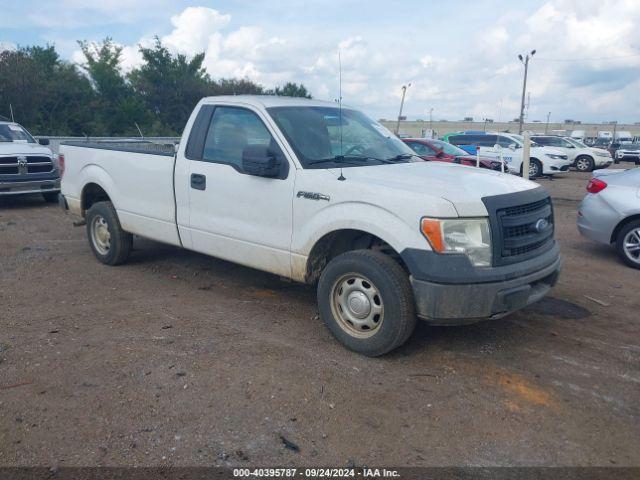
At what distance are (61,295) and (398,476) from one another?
4240 millimetres

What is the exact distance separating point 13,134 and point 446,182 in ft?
36.7

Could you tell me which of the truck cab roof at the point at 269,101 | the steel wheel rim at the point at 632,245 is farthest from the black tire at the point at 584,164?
the truck cab roof at the point at 269,101

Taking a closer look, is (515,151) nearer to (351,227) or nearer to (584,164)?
(584,164)

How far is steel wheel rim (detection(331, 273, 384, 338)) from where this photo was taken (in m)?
4.41

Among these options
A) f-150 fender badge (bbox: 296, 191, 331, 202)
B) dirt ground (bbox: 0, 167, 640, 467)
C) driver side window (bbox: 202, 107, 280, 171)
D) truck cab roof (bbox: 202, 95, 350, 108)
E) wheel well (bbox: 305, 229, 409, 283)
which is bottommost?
dirt ground (bbox: 0, 167, 640, 467)

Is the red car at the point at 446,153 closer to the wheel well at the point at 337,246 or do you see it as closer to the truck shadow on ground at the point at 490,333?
the truck shadow on ground at the point at 490,333

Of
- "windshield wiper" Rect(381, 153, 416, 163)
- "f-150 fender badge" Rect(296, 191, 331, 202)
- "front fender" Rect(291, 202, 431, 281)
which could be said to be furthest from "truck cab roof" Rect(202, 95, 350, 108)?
"front fender" Rect(291, 202, 431, 281)

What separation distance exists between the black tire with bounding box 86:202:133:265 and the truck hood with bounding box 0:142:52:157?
5454 millimetres

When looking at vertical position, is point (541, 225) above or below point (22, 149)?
below

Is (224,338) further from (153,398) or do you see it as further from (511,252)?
(511,252)

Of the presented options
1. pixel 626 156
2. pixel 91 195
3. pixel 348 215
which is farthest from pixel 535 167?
pixel 348 215

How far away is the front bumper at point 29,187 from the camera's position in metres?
11.3

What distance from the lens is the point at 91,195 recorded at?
291 inches

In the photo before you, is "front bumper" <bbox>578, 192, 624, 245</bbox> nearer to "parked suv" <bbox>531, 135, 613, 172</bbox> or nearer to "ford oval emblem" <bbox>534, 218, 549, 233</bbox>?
"ford oval emblem" <bbox>534, 218, 549, 233</bbox>
